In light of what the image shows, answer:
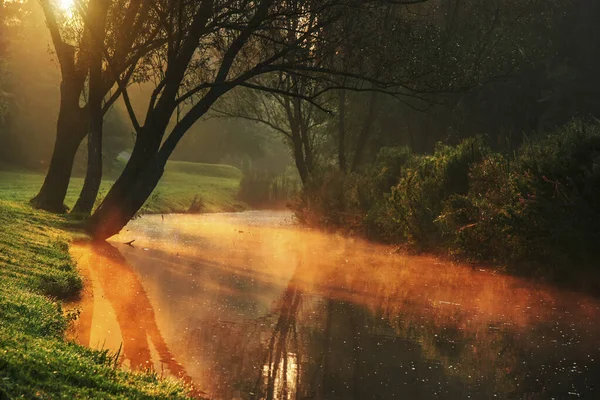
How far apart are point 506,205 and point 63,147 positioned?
14.6 m

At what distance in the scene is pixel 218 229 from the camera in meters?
33.3

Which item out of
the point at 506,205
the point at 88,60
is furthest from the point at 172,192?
the point at 506,205

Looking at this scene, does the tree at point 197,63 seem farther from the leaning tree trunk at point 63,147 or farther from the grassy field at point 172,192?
the grassy field at point 172,192

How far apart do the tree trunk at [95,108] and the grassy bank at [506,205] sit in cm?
935

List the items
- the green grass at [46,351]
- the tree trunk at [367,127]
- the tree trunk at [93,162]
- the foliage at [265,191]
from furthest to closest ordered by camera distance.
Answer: the foliage at [265,191], the tree trunk at [367,127], the tree trunk at [93,162], the green grass at [46,351]

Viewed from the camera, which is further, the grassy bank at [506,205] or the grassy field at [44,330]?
the grassy bank at [506,205]

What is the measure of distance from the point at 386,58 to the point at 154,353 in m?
12.6

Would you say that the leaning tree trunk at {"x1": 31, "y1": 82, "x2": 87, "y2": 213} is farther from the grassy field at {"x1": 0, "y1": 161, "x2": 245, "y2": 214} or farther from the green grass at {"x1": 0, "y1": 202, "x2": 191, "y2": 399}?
the green grass at {"x1": 0, "y1": 202, "x2": 191, "y2": 399}

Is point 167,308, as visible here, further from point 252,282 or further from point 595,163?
point 595,163

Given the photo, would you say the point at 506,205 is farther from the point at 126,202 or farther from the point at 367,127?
the point at 367,127

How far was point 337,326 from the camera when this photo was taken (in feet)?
42.1

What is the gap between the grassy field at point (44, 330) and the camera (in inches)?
252

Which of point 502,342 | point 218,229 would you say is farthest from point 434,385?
point 218,229

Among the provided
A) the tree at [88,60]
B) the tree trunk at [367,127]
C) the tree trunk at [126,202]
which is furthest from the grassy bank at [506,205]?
the tree at [88,60]
